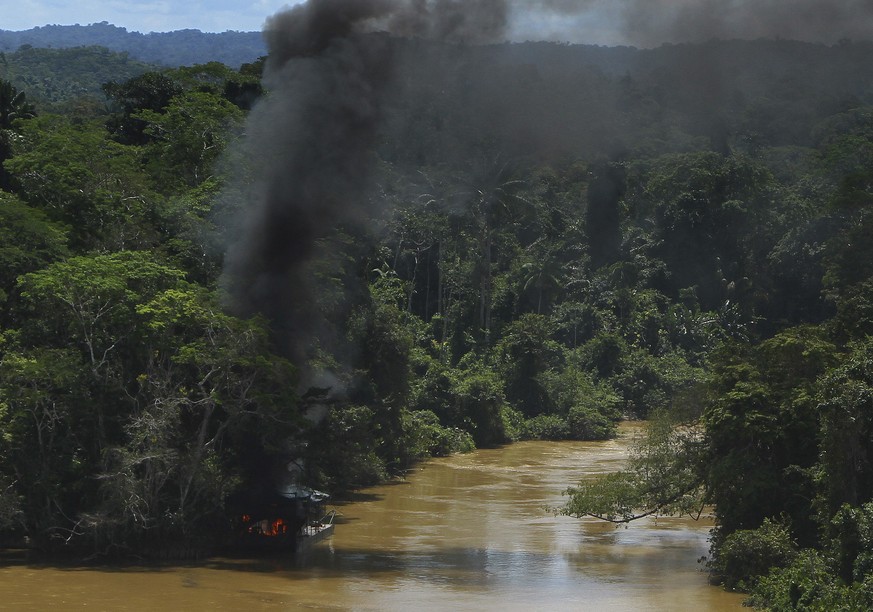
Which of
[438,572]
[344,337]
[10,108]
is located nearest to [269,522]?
[438,572]

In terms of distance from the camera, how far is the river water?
20203 millimetres

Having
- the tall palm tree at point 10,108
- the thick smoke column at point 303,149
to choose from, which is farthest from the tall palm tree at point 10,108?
the thick smoke column at point 303,149

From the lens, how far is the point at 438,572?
2316 centimetres

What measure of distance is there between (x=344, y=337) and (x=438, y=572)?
11.6m

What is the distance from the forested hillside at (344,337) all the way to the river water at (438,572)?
111 cm

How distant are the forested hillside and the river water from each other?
3.65 ft

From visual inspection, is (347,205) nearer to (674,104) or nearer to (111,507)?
(111,507)

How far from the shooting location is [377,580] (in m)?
22.3

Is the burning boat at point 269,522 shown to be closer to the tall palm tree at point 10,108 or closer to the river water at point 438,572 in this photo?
the river water at point 438,572

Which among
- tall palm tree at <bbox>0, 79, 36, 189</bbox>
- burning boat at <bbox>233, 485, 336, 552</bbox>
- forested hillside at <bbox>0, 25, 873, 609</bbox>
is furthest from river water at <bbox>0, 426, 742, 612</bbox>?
tall palm tree at <bbox>0, 79, 36, 189</bbox>

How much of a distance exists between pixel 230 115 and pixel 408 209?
2051 cm

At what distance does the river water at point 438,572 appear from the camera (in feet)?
66.3

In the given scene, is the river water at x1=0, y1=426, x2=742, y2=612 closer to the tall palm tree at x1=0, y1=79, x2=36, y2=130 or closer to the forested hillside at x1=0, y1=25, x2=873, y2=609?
the forested hillside at x1=0, y1=25, x2=873, y2=609

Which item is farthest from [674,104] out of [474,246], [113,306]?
[113,306]
